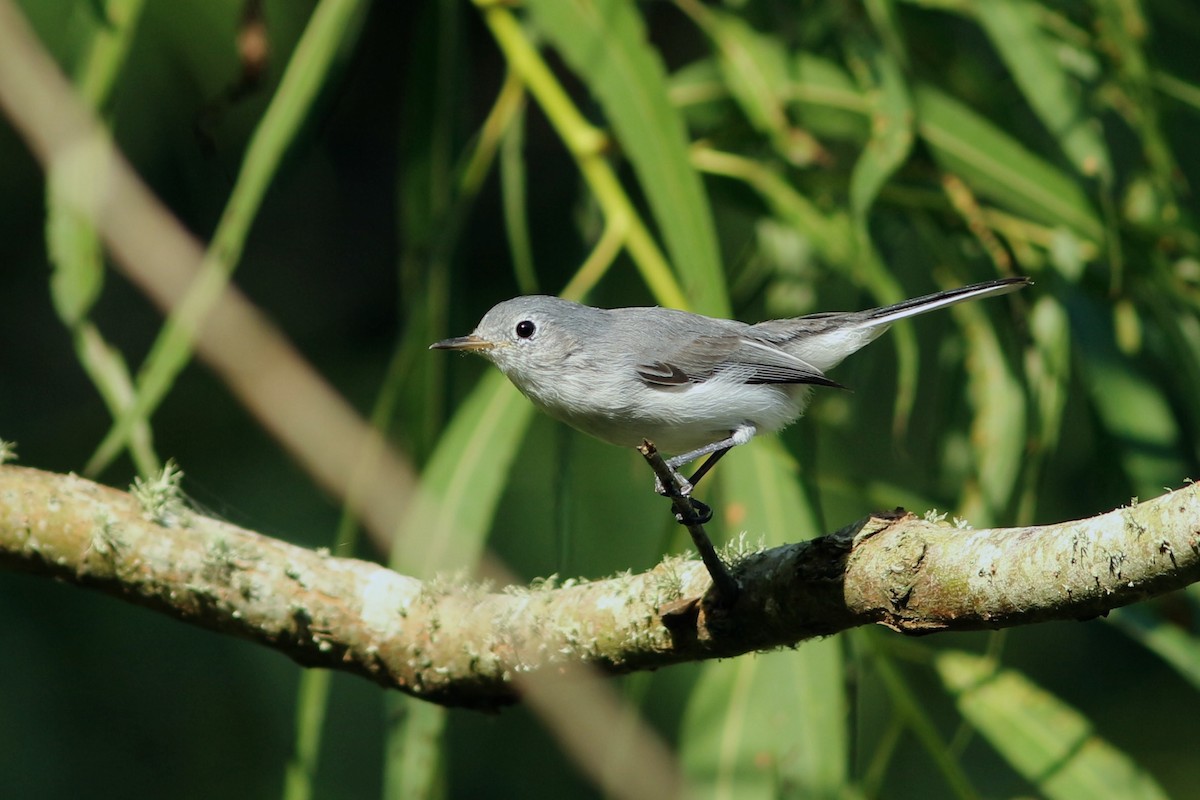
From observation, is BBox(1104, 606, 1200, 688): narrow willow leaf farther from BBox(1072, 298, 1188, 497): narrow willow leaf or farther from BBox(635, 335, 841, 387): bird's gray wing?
BBox(635, 335, 841, 387): bird's gray wing

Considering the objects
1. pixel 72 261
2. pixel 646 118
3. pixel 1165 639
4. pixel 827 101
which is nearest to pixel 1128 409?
pixel 1165 639

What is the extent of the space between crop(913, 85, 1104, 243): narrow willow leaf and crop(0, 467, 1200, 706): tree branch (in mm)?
1290

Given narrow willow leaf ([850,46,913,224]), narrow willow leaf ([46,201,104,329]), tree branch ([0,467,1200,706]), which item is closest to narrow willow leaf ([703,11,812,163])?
narrow willow leaf ([850,46,913,224])

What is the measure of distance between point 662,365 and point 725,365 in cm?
12

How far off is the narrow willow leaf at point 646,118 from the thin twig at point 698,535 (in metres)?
0.68

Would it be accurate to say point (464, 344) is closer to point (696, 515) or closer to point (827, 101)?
point (696, 515)

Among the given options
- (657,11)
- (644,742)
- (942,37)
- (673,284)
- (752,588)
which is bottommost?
(752,588)

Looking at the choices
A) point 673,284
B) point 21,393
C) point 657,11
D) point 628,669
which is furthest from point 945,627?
point 21,393

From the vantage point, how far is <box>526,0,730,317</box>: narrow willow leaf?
2.25 meters

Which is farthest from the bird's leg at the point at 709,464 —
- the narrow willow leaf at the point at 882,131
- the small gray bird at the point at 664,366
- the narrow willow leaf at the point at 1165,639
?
the narrow willow leaf at the point at 1165,639

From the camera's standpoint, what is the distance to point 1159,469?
243 cm

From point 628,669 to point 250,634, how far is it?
593 mm

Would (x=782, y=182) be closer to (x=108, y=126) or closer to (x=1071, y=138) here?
(x=1071, y=138)

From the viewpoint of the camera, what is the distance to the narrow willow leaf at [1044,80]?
8.09ft
